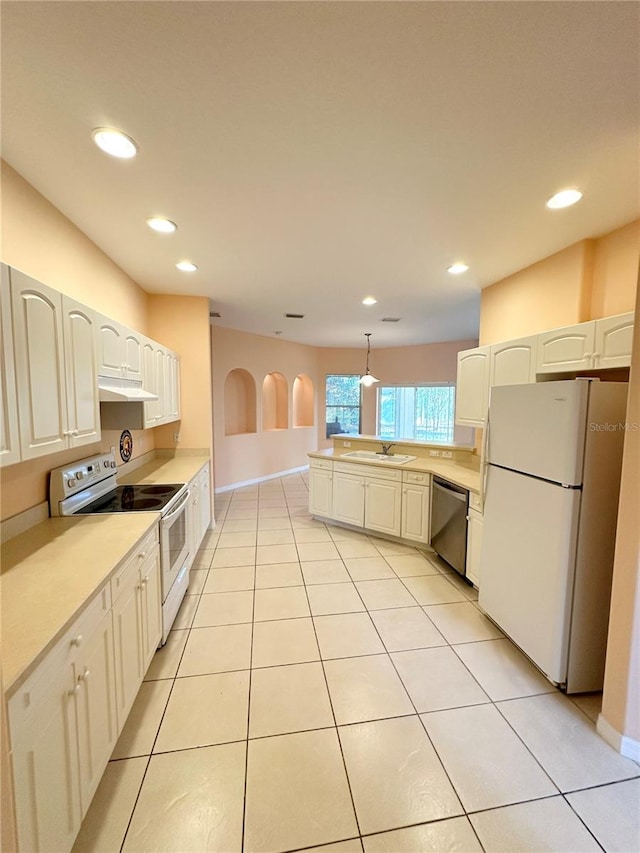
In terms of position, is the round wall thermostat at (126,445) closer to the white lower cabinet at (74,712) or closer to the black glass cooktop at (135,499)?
the black glass cooktop at (135,499)

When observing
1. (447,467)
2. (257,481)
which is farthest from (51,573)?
(257,481)

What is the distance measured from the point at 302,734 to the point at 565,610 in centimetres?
150

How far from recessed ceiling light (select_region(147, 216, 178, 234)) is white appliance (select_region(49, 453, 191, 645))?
1.64 metres

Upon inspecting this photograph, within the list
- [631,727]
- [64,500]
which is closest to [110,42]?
[64,500]

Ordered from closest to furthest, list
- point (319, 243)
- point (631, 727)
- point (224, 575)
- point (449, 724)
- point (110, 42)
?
point (110, 42)
point (631, 727)
point (449, 724)
point (319, 243)
point (224, 575)

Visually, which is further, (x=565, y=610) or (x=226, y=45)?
(x=565, y=610)

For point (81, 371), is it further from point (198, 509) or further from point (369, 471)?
point (369, 471)

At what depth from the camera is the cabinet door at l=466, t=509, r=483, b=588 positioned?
274 cm

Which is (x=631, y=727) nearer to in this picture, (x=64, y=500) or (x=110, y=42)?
(x=64, y=500)

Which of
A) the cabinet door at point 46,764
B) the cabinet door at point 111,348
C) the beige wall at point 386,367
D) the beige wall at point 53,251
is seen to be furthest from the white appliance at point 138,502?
the beige wall at point 386,367

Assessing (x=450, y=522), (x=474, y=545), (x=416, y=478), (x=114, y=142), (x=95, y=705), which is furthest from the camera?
(x=416, y=478)

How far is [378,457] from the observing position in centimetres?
403

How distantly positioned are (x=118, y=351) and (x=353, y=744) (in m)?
2.65

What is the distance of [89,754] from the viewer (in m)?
1.24
